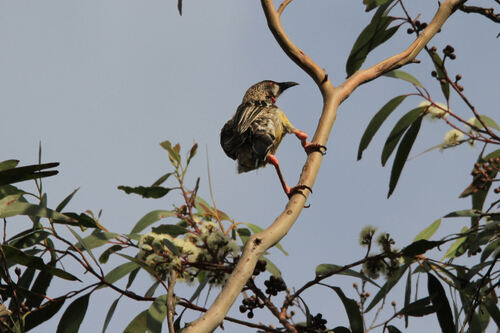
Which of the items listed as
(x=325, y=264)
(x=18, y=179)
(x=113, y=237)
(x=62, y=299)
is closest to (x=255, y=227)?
(x=325, y=264)

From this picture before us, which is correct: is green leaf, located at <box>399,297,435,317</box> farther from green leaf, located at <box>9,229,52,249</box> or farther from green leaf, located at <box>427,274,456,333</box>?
green leaf, located at <box>9,229,52,249</box>

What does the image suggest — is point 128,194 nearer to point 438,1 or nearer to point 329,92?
point 329,92

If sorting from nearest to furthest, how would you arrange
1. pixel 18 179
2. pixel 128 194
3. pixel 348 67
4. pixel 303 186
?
pixel 303 186 → pixel 18 179 → pixel 128 194 → pixel 348 67

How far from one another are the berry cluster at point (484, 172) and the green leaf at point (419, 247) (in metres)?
0.59

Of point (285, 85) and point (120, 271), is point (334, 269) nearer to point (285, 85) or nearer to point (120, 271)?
point (120, 271)

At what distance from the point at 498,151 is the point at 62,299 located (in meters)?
2.71

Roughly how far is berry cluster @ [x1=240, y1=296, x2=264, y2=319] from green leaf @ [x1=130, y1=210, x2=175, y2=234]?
65 centimetres

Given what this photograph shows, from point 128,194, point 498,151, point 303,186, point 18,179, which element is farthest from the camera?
point 498,151

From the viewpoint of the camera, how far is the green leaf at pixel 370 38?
3.78 m

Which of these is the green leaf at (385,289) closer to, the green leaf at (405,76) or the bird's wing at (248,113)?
the green leaf at (405,76)

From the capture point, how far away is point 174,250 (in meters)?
2.58

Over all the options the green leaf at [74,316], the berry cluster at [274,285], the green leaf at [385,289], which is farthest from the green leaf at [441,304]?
the green leaf at [74,316]

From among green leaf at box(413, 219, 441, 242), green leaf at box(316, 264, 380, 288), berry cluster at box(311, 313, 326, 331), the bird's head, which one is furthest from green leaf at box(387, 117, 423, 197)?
the bird's head

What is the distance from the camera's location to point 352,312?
Result: 319 cm
